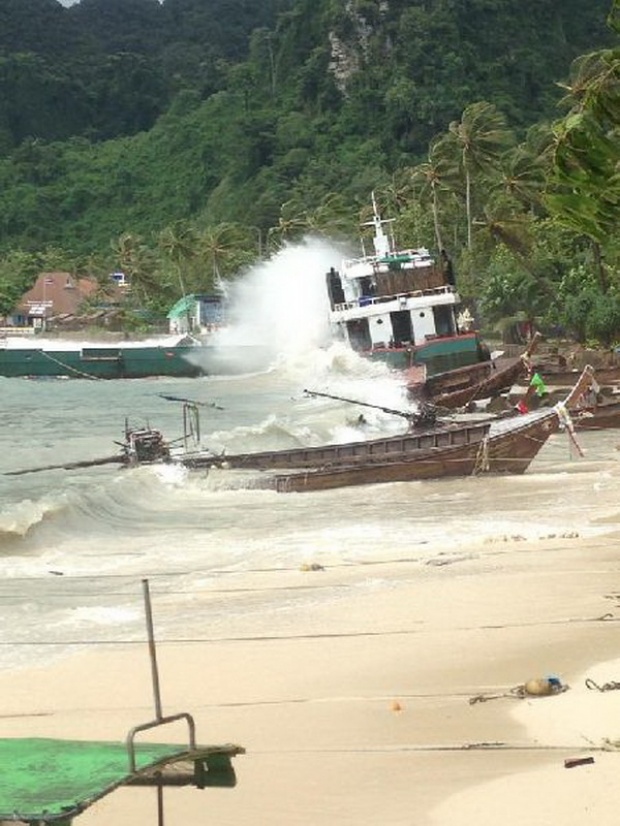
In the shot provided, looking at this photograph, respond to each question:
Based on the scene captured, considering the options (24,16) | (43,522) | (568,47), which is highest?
(24,16)

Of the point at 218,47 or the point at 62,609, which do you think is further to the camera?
the point at 218,47

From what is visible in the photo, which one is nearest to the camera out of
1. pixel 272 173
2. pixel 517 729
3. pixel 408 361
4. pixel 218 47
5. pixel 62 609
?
pixel 517 729

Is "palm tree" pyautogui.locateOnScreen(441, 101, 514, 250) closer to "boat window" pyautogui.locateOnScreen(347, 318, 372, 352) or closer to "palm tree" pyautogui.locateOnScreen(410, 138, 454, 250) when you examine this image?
"palm tree" pyautogui.locateOnScreen(410, 138, 454, 250)

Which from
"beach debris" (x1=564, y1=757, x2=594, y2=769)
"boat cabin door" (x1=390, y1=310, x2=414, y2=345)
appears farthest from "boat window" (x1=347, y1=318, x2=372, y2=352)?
"beach debris" (x1=564, y1=757, x2=594, y2=769)

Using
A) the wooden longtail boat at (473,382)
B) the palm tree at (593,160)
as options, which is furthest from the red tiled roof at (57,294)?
the palm tree at (593,160)

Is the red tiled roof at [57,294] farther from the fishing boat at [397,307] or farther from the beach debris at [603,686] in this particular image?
the beach debris at [603,686]

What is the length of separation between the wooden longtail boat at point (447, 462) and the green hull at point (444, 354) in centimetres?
2194

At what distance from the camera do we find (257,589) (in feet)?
45.3

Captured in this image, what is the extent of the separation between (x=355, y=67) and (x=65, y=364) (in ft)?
199

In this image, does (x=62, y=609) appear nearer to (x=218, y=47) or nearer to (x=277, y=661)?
(x=277, y=661)

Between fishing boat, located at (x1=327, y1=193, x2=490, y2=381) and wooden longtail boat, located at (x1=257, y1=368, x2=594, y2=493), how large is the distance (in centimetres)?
2279

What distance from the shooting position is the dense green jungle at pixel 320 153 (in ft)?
192

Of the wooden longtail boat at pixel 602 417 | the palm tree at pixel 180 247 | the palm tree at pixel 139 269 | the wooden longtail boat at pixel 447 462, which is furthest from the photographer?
the palm tree at pixel 139 269

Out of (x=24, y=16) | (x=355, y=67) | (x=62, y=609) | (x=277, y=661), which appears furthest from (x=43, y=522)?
(x=24, y=16)
